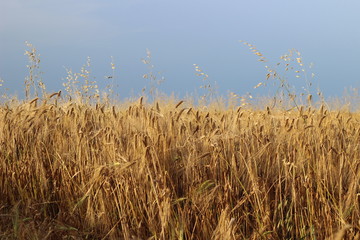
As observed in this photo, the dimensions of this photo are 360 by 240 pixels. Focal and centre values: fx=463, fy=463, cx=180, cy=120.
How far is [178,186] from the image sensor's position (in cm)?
305

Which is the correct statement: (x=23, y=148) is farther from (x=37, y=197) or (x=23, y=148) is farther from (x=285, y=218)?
(x=285, y=218)

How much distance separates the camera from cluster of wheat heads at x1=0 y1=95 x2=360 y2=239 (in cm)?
263

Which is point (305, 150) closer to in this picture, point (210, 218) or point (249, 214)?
point (249, 214)

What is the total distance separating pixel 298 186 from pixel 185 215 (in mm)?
713

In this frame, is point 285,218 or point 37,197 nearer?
point 285,218

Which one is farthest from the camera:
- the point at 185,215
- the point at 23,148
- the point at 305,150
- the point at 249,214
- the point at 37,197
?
the point at 23,148

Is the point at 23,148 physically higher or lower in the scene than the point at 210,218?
higher

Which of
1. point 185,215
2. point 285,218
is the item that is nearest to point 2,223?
point 185,215

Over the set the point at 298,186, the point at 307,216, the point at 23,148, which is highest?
the point at 23,148

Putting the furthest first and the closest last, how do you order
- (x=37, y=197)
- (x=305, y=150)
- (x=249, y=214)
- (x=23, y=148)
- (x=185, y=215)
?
(x=23, y=148) < (x=37, y=197) < (x=305, y=150) < (x=249, y=214) < (x=185, y=215)

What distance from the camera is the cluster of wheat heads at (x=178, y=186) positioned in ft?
8.64

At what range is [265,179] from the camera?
300cm

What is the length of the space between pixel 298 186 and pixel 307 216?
0.18 meters

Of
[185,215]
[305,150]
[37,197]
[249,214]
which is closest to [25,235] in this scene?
[37,197]
